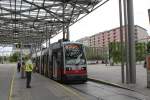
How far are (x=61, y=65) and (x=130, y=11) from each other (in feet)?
20.0

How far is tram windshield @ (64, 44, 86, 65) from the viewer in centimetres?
2222

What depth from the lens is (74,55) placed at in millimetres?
22422

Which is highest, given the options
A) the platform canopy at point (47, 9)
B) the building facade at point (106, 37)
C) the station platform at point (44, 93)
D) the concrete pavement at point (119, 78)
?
the building facade at point (106, 37)

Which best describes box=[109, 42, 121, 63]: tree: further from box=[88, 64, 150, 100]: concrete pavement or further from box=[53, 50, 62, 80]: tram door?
box=[53, 50, 62, 80]: tram door

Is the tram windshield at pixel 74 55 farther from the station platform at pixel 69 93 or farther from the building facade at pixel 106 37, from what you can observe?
the building facade at pixel 106 37

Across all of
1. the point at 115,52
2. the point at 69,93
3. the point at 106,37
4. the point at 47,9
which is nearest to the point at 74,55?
the point at 69,93

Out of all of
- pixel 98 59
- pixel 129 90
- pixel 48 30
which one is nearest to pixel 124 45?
pixel 129 90

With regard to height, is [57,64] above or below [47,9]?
below

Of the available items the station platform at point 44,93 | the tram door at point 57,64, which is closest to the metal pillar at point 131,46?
the station platform at point 44,93

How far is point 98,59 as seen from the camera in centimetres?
10119

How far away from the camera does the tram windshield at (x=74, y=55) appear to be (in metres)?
22.2

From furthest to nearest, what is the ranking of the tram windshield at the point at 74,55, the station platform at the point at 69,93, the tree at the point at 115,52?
1. the tree at the point at 115,52
2. the tram windshield at the point at 74,55
3. the station platform at the point at 69,93

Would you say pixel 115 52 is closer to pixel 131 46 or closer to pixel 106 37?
pixel 131 46

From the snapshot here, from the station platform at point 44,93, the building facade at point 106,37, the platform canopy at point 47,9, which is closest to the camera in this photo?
the station platform at point 44,93
